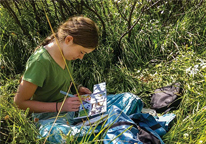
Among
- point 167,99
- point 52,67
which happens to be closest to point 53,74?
point 52,67

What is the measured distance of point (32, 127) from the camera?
1503 millimetres

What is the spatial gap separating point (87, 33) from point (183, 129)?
3.49 ft

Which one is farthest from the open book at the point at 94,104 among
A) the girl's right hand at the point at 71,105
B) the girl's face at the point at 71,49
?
the girl's face at the point at 71,49

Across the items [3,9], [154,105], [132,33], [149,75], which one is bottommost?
[154,105]

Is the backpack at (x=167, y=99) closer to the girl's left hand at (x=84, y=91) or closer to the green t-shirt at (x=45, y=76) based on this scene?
the girl's left hand at (x=84, y=91)

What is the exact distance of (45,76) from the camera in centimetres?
180

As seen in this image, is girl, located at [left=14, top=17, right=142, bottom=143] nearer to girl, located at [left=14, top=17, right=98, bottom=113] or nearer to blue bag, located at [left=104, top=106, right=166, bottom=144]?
girl, located at [left=14, top=17, right=98, bottom=113]

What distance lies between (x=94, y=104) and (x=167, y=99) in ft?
2.86

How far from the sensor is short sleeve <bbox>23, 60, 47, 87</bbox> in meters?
1.72

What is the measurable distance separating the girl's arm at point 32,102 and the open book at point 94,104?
0.30 feet

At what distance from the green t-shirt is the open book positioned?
0.22m

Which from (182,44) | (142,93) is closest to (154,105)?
(142,93)

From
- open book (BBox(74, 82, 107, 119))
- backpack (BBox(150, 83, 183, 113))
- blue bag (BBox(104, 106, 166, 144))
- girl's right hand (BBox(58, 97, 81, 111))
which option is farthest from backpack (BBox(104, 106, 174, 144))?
backpack (BBox(150, 83, 183, 113))

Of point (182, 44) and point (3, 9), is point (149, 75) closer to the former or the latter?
point (182, 44)
